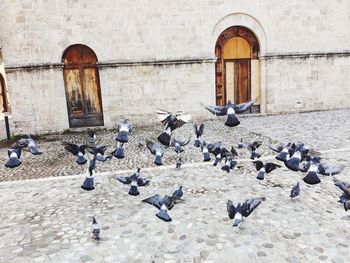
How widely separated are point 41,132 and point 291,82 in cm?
958

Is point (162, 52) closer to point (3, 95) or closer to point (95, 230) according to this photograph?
point (95, 230)

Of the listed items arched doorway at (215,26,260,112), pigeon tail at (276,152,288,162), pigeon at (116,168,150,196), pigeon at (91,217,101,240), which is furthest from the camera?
arched doorway at (215,26,260,112)

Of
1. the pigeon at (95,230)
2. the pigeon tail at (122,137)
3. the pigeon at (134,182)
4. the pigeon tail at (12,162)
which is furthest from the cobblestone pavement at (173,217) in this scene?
the pigeon tail at (122,137)

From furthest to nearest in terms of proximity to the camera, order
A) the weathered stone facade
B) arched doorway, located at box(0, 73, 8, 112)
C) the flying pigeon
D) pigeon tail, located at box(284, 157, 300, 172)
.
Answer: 1. arched doorway, located at box(0, 73, 8, 112)
2. the weathered stone facade
3. the flying pigeon
4. pigeon tail, located at box(284, 157, 300, 172)

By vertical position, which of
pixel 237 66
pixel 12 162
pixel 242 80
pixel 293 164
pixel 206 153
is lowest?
pixel 206 153

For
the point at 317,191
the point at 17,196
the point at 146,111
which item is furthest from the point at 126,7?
the point at 317,191

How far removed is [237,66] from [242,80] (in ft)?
1.93

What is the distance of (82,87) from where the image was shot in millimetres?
11656

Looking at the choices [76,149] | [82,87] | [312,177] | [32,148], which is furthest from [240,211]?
[82,87]

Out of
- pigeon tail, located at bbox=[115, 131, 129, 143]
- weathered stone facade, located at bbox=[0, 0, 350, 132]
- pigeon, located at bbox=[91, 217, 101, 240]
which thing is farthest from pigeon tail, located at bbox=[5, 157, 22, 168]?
weathered stone facade, located at bbox=[0, 0, 350, 132]

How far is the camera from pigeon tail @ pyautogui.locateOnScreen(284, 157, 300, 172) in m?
4.33

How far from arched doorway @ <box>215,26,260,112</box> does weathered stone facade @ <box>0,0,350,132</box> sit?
0.91 ft

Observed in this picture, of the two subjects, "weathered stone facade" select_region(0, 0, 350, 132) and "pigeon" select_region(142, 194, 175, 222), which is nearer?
"pigeon" select_region(142, 194, 175, 222)

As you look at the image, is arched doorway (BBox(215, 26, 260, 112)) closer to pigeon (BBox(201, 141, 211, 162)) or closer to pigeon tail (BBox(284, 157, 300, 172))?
pigeon (BBox(201, 141, 211, 162))
